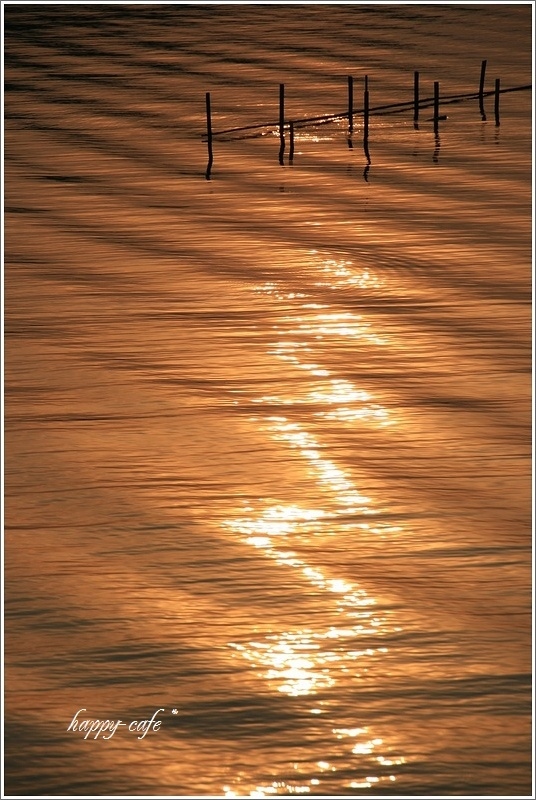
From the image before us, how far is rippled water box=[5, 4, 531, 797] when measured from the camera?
48.1 feet

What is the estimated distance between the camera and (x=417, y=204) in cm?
3953

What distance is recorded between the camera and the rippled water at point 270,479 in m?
14.7

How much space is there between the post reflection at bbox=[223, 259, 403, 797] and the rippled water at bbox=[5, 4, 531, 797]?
0.04 m

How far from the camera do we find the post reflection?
14.2m

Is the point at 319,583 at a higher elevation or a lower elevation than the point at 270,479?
lower

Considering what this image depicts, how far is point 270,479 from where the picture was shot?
20641 mm

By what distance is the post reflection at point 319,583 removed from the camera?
14.2 meters

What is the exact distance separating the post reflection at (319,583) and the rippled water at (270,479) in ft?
0.13

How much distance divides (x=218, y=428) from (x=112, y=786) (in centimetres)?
914

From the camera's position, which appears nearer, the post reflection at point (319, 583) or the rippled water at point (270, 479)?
the post reflection at point (319, 583)

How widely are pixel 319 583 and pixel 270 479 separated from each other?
3321mm

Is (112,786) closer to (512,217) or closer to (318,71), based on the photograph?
(512,217)

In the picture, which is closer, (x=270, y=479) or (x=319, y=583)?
(x=319, y=583)

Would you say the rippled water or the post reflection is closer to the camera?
the post reflection
